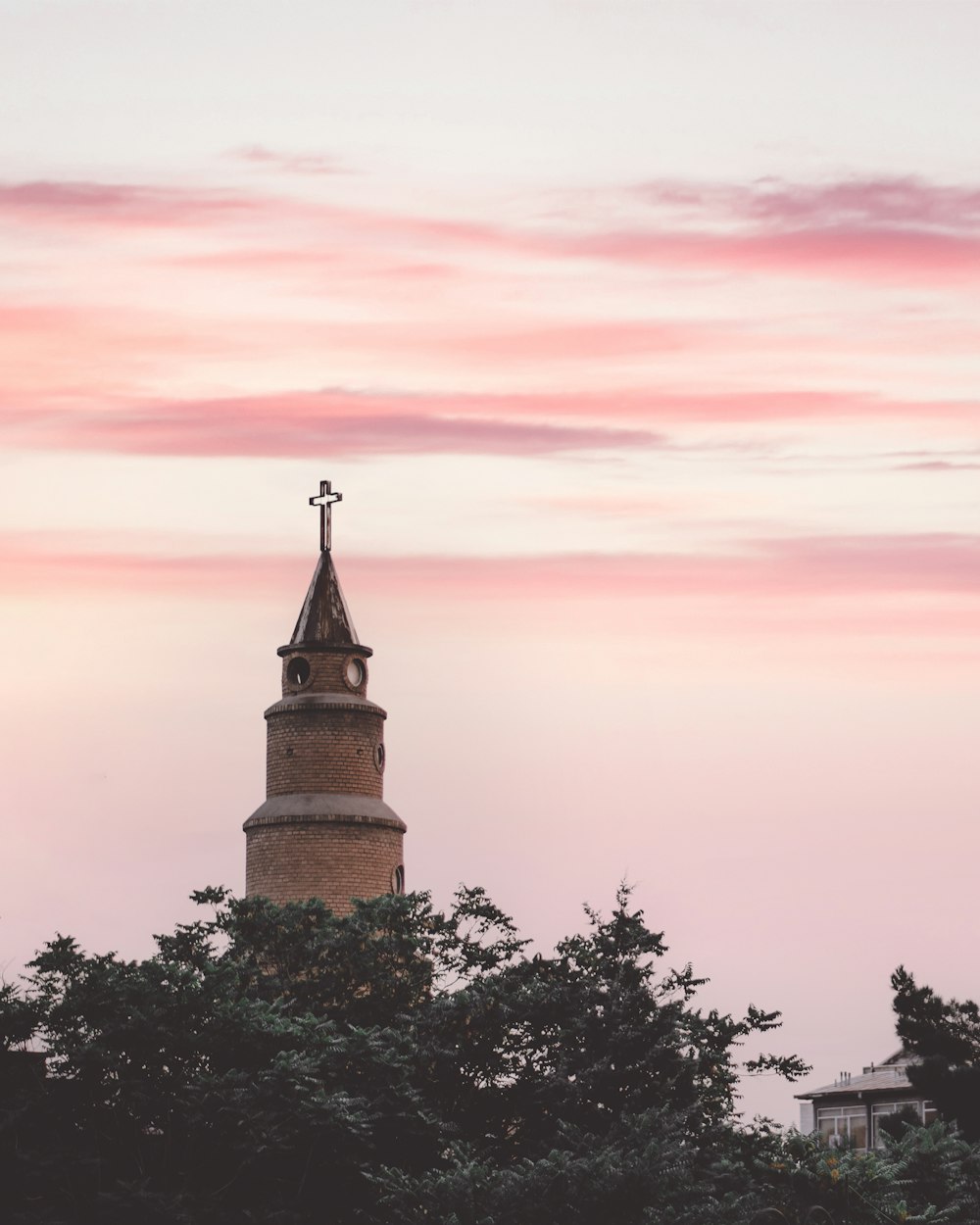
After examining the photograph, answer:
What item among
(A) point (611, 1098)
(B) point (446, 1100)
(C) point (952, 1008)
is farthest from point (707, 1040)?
(C) point (952, 1008)

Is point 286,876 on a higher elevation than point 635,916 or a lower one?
higher

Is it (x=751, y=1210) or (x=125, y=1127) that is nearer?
(x=751, y=1210)

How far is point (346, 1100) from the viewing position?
1318 inches

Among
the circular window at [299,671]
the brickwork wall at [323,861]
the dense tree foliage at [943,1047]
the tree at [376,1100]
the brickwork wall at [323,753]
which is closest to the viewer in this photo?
the tree at [376,1100]

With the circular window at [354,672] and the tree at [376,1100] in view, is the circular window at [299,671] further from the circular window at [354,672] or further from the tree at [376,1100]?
the tree at [376,1100]

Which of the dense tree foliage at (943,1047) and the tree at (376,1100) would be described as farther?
the dense tree foliage at (943,1047)

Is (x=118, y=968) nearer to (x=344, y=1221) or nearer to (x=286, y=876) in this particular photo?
(x=344, y=1221)

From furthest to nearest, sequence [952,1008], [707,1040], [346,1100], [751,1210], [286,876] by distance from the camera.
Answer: [286,876]
[952,1008]
[707,1040]
[346,1100]
[751,1210]

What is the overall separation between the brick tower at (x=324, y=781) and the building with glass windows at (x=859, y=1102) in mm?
19794

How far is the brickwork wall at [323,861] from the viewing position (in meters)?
62.1

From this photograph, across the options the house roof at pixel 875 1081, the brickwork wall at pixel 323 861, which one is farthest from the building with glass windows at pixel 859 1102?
the brickwork wall at pixel 323 861

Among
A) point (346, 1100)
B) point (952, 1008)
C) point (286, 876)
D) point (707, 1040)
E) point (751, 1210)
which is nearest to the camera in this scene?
point (751, 1210)

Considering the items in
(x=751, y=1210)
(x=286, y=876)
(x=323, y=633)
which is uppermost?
(x=323, y=633)

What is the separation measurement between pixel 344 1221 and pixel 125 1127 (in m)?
3.84
